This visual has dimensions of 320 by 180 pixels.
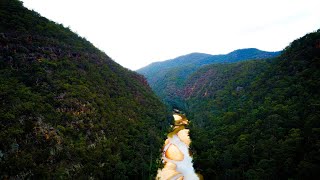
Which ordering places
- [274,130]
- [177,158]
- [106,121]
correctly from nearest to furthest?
[274,130]
[106,121]
[177,158]

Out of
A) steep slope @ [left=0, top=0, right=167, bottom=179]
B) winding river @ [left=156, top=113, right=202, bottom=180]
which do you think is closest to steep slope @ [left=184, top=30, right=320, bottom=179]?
winding river @ [left=156, top=113, right=202, bottom=180]

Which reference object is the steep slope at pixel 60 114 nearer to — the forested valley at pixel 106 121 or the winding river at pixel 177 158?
the forested valley at pixel 106 121

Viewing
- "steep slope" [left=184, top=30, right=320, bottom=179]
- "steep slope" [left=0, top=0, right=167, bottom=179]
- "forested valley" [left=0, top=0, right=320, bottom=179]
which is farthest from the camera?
"steep slope" [left=184, top=30, right=320, bottom=179]

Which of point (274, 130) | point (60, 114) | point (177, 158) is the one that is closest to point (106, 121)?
point (60, 114)

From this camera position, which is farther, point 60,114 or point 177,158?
point 177,158

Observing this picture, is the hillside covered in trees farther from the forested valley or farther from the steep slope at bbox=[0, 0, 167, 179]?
the steep slope at bbox=[0, 0, 167, 179]

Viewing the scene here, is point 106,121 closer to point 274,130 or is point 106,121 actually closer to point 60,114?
point 60,114

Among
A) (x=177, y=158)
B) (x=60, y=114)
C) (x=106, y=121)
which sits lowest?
(x=177, y=158)

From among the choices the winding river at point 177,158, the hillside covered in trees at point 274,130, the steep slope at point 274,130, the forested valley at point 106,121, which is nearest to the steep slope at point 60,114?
the forested valley at point 106,121
